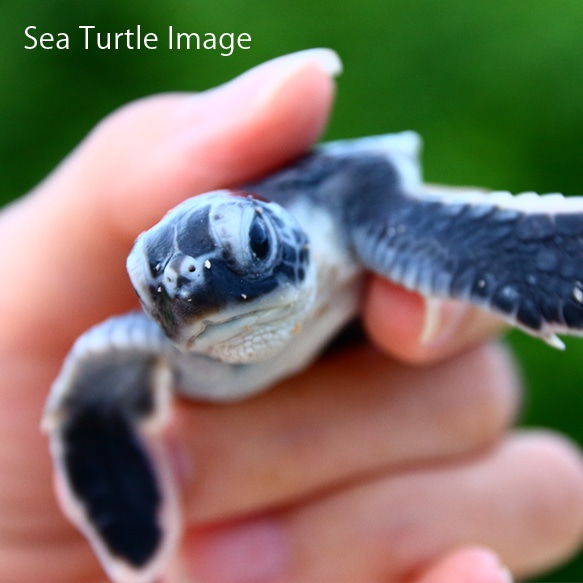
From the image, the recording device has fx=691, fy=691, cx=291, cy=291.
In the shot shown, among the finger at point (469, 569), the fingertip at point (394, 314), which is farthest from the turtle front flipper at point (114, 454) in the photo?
the finger at point (469, 569)

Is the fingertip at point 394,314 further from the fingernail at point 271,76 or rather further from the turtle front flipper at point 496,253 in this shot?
the fingernail at point 271,76

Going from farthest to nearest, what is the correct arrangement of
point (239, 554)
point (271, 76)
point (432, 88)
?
point (432, 88) < point (239, 554) < point (271, 76)

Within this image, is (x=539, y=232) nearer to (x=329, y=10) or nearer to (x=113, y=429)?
(x=113, y=429)

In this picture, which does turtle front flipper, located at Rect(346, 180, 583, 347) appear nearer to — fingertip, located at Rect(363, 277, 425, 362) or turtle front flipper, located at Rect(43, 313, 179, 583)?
fingertip, located at Rect(363, 277, 425, 362)

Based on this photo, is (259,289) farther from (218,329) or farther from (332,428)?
(332,428)

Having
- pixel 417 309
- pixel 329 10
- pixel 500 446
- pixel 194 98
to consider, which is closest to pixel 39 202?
pixel 194 98

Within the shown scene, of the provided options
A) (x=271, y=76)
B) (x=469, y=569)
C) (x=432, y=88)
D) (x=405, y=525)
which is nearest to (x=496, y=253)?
(x=271, y=76)
